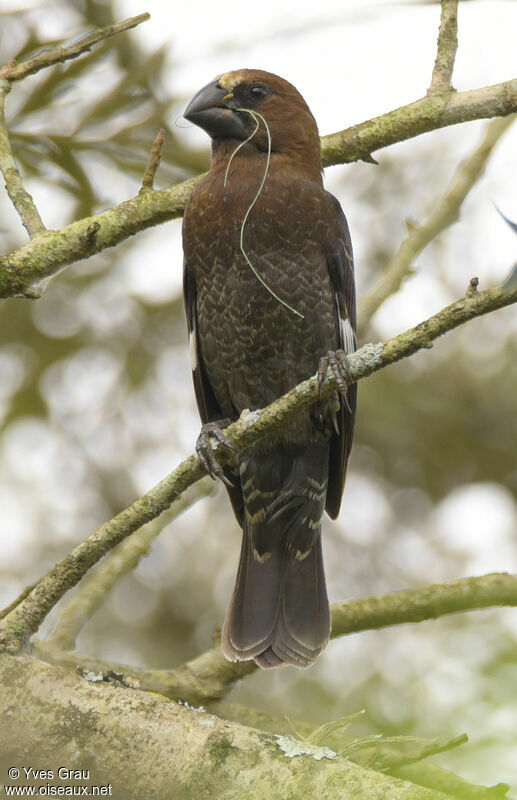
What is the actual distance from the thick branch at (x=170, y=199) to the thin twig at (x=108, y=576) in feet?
3.36

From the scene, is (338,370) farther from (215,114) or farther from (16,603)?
(215,114)

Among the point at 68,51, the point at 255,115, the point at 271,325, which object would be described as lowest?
the point at 271,325

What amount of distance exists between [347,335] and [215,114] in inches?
38.0

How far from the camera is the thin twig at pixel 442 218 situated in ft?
12.7

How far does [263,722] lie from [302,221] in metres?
1.72

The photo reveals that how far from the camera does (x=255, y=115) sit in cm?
358

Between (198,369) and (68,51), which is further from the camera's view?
(198,369)

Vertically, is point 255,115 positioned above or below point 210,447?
above

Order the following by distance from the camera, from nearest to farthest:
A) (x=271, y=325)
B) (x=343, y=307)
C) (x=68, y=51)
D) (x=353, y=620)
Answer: (x=68, y=51), (x=353, y=620), (x=271, y=325), (x=343, y=307)

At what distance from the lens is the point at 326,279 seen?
3.41 m

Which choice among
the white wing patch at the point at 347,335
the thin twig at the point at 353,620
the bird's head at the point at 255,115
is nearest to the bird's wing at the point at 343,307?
the white wing patch at the point at 347,335

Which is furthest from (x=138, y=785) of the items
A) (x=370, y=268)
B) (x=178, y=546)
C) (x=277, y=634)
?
(x=370, y=268)

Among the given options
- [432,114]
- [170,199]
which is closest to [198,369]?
[170,199]

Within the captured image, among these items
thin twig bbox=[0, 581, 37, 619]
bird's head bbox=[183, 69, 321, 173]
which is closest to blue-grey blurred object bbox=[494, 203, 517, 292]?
thin twig bbox=[0, 581, 37, 619]
